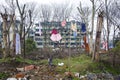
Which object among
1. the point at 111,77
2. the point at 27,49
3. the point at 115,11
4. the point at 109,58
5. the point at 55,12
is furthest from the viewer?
the point at 55,12

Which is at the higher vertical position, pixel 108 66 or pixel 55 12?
pixel 55 12

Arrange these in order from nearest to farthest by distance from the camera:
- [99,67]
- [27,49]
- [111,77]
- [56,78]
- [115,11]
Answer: [56,78] → [111,77] → [99,67] → [27,49] → [115,11]

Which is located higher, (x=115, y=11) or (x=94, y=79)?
(x=115, y=11)

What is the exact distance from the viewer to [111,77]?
15.1 metres

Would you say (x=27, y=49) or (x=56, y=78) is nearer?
(x=56, y=78)

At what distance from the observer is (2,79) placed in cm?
1438

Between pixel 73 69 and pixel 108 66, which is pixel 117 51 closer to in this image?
pixel 108 66

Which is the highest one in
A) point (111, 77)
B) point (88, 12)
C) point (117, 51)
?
point (88, 12)

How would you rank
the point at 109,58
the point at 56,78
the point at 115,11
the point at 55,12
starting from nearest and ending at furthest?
the point at 56,78, the point at 109,58, the point at 115,11, the point at 55,12

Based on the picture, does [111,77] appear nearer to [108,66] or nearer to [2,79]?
[108,66]

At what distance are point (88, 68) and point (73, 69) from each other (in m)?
0.92

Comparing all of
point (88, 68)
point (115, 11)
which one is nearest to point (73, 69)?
point (88, 68)

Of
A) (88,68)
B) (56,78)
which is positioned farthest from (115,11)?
(56,78)

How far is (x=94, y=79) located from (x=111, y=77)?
146 cm
